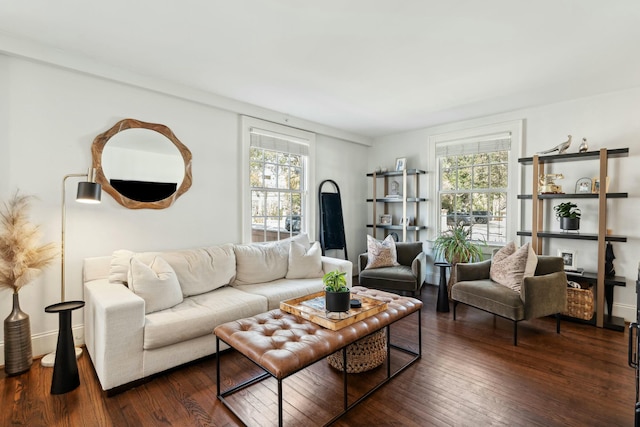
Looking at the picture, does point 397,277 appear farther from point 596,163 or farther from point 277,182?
point 596,163

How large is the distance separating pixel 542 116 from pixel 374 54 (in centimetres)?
260

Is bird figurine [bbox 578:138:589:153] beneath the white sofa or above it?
above

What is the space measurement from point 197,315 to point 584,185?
418 centimetres

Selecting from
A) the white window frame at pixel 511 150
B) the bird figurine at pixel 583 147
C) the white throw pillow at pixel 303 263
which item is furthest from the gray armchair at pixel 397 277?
the bird figurine at pixel 583 147

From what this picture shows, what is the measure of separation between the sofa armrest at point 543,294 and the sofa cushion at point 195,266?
2.82m

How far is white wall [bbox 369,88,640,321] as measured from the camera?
3.29m

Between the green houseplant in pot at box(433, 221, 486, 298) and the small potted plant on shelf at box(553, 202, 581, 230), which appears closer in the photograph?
the small potted plant on shelf at box(553, 202, 581, 230)

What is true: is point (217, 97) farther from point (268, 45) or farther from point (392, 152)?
point (392, 152)

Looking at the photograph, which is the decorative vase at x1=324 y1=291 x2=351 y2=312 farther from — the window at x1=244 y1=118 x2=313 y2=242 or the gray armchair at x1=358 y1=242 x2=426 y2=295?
the window at x1=244 y1=118 x2=313 y2=242

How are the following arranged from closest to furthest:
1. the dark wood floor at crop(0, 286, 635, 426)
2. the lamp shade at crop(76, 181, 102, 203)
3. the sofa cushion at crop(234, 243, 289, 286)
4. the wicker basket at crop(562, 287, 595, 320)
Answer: the dark wood floor at crop(0, 286, 635, 426)
the lamp shade at crop(76, 181, 102, 203)
the wicker basket at crop(562, 287, 595, 320)
the sofa cushion at crop(234, 243, 289, 286)

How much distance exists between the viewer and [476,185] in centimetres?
445

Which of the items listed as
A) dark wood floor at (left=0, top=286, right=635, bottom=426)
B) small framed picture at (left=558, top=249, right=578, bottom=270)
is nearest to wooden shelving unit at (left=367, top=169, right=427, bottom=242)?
small framed picture at (left=558, top=249, right=578, bottom=270)

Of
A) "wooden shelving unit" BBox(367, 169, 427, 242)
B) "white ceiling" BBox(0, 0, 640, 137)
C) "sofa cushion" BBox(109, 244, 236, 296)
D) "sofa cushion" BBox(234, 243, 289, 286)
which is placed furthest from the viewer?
"wooden shelving unit" BBox(367, 169, 427, 242)

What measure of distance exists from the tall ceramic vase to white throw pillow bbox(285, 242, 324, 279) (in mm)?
2223
